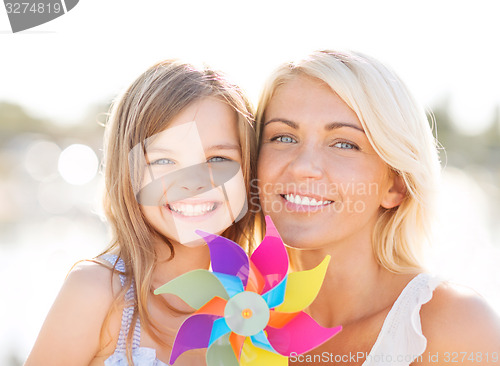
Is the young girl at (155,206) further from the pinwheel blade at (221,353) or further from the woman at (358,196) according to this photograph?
the pinwheel blade at (221,353)

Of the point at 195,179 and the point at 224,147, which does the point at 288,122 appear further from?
the point at 195,179

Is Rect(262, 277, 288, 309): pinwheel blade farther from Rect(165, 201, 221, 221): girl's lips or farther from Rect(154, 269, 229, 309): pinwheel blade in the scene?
Rect(165, 201, 221, 221): girl's lips

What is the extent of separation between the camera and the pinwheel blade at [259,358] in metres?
2.57

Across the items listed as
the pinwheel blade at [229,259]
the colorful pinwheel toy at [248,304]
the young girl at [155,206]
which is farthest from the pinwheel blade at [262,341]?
the young girl at [155,206]

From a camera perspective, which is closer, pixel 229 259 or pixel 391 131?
pixel 229 259

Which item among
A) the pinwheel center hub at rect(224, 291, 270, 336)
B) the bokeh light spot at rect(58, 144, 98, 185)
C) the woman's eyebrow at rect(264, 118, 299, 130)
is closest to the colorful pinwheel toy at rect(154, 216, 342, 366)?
the pinwheel center hub at rect(224, 291, 270, 336)

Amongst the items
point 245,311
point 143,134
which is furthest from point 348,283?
point 143,134

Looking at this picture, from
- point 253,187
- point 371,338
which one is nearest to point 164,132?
point 253,187

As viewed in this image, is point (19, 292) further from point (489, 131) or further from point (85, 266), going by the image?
point (489, 131)

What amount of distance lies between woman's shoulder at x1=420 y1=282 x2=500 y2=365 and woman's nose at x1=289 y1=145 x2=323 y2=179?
0.79 meters

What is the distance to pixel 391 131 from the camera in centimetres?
298

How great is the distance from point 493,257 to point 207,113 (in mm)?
8157

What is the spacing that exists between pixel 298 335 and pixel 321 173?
2.58 ft

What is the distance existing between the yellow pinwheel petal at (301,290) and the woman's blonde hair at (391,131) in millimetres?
682
